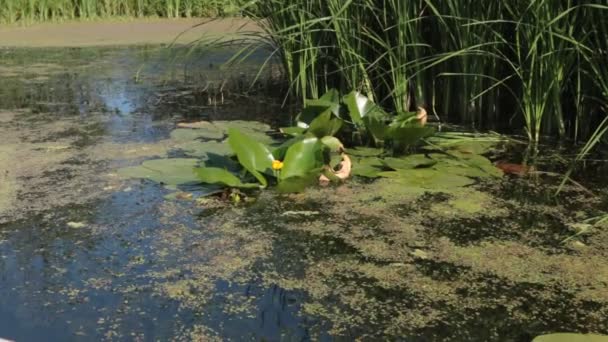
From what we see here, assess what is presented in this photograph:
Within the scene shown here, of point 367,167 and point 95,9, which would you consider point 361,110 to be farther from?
point 95,9

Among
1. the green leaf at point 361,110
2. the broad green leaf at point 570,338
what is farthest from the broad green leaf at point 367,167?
the broad green leaf at point 570,338

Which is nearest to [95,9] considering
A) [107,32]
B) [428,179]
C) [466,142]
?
[107,32]

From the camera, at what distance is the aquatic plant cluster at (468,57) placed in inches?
81.9

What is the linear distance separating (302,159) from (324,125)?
13.0 inches

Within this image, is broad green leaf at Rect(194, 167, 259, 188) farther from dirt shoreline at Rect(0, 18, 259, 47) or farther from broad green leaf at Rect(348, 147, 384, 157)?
dirt shoreline at Rect(0, 18, 259, 47)

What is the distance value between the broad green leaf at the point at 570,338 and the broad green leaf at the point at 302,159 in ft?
2.78

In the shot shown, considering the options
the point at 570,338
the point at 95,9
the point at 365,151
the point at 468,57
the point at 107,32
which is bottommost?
the point at 570,338

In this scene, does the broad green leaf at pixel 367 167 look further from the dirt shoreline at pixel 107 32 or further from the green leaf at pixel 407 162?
the dirt shoreline at pixel 107 32

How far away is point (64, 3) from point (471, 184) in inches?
190

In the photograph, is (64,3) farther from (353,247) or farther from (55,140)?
(353,247)

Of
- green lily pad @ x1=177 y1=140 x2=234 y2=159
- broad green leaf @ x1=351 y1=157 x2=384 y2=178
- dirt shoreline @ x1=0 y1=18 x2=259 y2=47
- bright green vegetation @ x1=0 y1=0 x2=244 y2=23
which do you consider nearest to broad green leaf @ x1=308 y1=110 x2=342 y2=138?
broad green leaf @ x1=351 y1=157 x2=384 y2=178

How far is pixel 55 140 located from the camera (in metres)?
2.40

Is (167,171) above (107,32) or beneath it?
beneath

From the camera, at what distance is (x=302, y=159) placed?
6.13 feet
